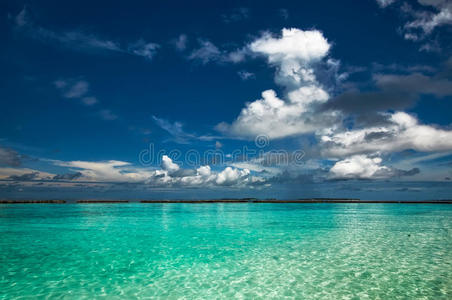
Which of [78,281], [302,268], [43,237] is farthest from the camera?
[43,237]

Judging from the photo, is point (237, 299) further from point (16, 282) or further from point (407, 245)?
point (407, 245)

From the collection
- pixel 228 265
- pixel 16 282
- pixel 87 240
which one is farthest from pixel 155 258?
pixel 87 240

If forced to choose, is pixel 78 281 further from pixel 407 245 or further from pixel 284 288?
pixel 407 245

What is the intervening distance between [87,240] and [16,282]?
11.3m

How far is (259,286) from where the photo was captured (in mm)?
11609

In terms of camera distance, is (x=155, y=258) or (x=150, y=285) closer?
(x=150, y=285)

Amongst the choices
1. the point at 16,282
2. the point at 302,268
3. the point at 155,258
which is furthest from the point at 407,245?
the point at 16,282

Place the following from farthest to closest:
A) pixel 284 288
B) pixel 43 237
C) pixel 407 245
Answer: pixel 43 237 < pixel 407 245 < pixel 284 288

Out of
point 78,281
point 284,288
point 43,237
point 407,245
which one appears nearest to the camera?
point 284,288

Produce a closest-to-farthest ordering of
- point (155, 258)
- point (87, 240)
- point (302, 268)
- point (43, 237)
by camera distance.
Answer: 1. point (302, 268)
2. point (155, 258)
3. point (87, 240)
4. point (43, 237)

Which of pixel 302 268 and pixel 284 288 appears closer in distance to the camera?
pixel 284 288

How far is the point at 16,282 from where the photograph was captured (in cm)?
1210

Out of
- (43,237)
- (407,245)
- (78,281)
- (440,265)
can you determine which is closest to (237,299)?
(78,281)

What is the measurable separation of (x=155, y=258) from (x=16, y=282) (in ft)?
22.4
